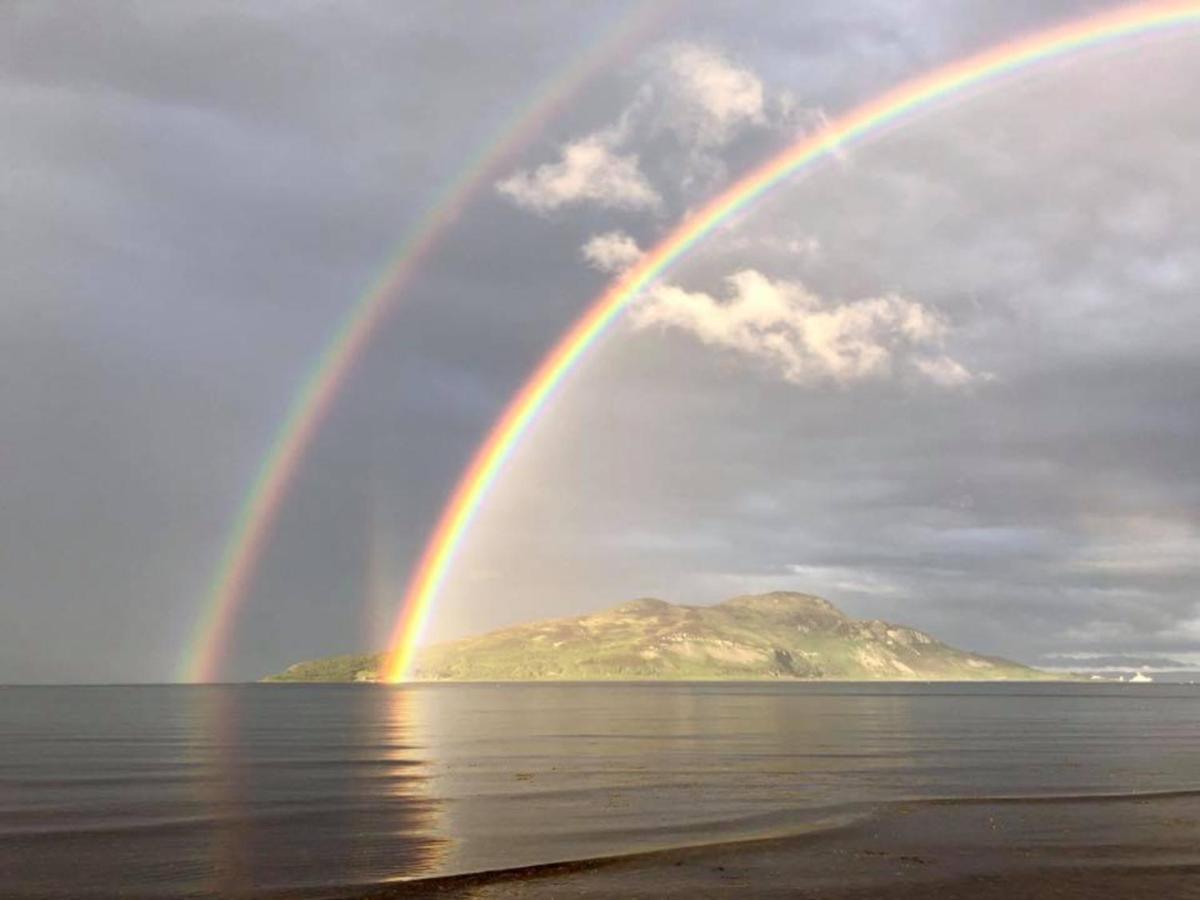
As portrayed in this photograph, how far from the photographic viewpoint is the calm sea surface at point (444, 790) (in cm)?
4050

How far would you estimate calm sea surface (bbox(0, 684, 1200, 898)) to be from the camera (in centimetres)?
A: 4050

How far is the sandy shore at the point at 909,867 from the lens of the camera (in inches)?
1330

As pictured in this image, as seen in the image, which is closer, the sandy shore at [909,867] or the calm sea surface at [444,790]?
the sandy shore at [909,867]

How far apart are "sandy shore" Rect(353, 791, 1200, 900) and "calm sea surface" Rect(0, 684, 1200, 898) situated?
110 inches

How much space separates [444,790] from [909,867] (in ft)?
110

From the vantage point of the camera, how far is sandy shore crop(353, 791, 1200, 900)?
33781 millimetres

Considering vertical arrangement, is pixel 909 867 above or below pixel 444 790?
below

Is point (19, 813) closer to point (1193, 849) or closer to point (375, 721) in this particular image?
point (1193, 849)

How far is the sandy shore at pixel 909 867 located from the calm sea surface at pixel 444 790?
2.79 meters

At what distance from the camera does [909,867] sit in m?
38.6

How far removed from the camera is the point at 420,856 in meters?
40.9

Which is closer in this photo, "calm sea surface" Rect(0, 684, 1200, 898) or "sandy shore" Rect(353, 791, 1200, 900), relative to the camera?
"sandy shore" Rect(353, 791, 1200, 900)

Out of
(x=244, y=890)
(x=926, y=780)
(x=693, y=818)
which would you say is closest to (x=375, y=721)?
(x=926, y=780)

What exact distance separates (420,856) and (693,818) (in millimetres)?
15758
